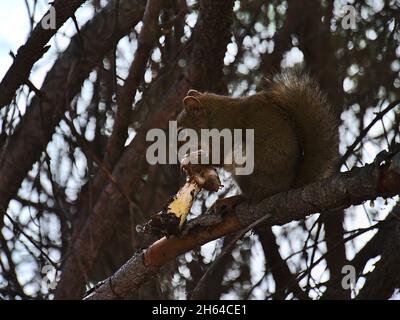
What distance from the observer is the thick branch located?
2.40m

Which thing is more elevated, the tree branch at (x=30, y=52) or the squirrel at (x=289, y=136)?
the tree branch at (x=30, y=52)

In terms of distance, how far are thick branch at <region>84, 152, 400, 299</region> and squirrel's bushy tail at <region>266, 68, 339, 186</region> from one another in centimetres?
34

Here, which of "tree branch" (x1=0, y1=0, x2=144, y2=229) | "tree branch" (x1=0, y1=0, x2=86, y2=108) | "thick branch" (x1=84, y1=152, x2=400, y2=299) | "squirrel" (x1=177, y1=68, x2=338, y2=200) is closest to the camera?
"thick branch" (x1=84, y1=152, x2=400, y2=299)

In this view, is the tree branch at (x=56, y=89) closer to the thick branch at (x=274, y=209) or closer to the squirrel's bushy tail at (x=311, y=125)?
the squirrel's bushy tail at (x=311, y=125)

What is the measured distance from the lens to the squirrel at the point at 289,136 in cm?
321

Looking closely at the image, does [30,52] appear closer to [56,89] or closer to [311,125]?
[311,125]

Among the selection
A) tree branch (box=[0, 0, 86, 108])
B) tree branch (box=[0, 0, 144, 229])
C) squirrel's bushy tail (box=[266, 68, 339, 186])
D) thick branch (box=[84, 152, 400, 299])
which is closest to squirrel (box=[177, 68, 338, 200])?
squirrel's bushy tail (box=[266, 68, 339, 186])

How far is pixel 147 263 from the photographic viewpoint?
2.95 m

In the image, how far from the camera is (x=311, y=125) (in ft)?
10.7

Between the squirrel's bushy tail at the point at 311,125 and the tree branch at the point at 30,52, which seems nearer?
the tree branch at the point at 30,52

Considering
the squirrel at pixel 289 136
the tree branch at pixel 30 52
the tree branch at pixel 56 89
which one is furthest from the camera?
the tree branch at pixel 56 89

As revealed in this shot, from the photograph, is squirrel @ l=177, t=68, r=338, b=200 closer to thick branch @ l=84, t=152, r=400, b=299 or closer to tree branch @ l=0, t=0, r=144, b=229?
thick branch @ l=84, t=152, r=400, b=299

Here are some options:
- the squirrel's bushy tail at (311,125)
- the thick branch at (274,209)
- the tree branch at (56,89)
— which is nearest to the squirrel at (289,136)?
the squirrel's bushy tail at (311,125)
